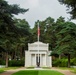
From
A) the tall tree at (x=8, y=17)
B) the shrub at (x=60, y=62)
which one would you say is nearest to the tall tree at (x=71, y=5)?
the tall tree at (x=8, y=17)

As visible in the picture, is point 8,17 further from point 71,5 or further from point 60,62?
point 60,62

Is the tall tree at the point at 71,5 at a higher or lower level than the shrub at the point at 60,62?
higher

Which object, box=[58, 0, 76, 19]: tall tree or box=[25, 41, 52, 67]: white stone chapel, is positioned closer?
box=[58, 0, 76, 19]: tall tree

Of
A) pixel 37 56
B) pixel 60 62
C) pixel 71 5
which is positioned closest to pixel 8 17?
pixel 71 5

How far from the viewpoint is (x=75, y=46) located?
145 feet

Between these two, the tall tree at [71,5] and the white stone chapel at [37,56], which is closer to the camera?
the tall tree at [71,5]

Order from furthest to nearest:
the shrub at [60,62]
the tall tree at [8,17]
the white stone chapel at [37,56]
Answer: the white stone chapel at [37,56] < the shrub at [60,62] < the tall tree at [8,17]

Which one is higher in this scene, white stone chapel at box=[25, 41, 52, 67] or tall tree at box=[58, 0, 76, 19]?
tall tree at box=[58, 0, 76, 19]

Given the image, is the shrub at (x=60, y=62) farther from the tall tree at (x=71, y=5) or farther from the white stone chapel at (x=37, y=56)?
the tall tree at (x=71, y=5)

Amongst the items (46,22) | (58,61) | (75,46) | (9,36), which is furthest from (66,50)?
(46,22)

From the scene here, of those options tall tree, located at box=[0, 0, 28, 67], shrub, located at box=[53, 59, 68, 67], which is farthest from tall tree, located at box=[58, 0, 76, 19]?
shrub, located at box=[53, 59, 68, 67]

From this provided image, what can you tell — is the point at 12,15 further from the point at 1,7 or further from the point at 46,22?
the point at 46,22

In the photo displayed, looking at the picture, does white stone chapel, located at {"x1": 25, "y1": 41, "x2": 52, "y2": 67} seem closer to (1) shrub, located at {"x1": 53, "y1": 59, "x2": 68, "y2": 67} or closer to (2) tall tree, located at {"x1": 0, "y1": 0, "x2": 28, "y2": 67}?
(1) shrub, located at {"x1": 53, "y1": 59, "x2": 68, "y2": 67}

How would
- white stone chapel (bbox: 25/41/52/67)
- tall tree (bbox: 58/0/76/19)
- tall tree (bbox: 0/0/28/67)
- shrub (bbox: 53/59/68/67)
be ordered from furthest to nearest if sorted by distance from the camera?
white stone chapel (bbox: 25/41/52/67) → shrub (bbox: 53/59/68/67) → tall tree (bbox: 0/0/28/67) → tall tree (bbox: 58/0/76/19)
